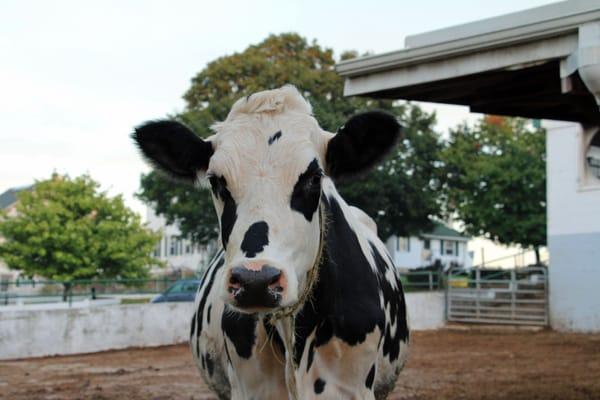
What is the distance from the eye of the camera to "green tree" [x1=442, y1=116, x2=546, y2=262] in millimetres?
33844

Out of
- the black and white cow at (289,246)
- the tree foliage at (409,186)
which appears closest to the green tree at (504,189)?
the tree foliage at (409,186)

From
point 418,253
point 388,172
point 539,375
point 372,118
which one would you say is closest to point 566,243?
point 539,375

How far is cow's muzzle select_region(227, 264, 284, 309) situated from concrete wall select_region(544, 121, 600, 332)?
18691mm

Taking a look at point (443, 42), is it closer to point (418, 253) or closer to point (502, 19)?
point (502, 19)

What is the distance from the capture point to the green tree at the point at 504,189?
3384cm

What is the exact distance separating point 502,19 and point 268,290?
14.1ft

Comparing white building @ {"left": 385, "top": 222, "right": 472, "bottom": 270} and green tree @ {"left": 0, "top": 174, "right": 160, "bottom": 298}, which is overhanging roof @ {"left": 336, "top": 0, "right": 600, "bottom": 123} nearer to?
green tree @ {"left": 0, "top": 174, "right": 160, "bottom": 298}

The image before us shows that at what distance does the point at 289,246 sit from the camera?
3393mm

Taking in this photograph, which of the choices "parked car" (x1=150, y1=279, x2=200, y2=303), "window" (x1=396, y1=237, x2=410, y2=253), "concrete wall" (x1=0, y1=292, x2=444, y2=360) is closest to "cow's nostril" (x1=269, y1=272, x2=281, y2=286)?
"concrete wall" (x1=0, y1=292, x2=444, y2=360)

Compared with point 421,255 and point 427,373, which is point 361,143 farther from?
point 421,255

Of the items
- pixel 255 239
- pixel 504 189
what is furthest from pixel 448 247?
pixel 255 239

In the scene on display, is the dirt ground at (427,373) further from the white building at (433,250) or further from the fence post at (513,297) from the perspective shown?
the white building at (433,250)

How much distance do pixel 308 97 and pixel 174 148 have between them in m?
30.7

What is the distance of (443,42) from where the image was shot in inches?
271
